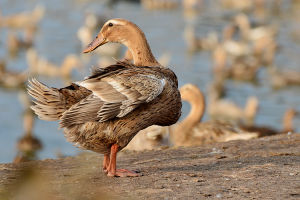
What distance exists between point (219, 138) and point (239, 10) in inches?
878

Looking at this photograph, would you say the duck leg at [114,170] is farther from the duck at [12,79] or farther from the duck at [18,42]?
the duck at [18,42]

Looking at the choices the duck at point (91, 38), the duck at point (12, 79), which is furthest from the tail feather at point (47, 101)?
the duck at point (91, 38)

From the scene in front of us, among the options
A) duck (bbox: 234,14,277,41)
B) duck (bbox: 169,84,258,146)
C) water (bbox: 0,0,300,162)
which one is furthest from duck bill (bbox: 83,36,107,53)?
duck (bbox: 234,14,277,41)

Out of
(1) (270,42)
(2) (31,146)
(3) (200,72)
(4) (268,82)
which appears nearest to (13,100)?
(2) (31,146)

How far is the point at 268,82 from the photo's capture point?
22156mm

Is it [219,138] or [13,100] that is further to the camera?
[13,100]

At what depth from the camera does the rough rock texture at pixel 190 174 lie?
5.83 metres

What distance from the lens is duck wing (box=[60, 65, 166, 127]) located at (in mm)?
6129

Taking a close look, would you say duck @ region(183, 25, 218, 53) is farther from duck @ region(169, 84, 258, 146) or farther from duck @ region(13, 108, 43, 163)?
duck @ region(169, 84, 258, 146)

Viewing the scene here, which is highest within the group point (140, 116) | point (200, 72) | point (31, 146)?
point (200, 72)

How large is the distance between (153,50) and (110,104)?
1833cm

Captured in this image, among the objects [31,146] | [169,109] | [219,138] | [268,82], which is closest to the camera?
[169,109]

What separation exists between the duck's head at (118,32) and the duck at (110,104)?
0.70 m

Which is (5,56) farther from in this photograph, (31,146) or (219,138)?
(219,138)
